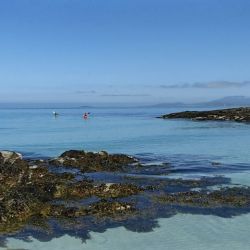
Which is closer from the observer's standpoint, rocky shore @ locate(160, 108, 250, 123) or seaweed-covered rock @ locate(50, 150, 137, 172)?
seaweed-covered rock @ locate(50, 150, 137, 172)

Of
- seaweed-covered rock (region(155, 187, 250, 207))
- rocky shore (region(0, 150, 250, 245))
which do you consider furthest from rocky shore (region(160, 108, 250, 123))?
seaweed-covered rock (region(155, 187, 250, 207))

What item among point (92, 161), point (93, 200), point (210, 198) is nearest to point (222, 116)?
point (92, 161)

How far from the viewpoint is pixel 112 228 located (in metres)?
16.1

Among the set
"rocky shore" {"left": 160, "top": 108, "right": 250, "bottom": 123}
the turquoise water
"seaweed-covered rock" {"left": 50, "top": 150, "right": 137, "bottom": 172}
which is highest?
"rocky shore" {"left": 160, "top": 108, "right": 250, "bottom": 123}

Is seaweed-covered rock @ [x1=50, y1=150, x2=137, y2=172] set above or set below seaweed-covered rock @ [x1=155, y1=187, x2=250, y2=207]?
above

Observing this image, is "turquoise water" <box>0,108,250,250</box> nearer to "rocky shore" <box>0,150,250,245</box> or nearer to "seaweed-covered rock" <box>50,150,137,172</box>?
"rocky shore" <box>0,150,250,245</box>

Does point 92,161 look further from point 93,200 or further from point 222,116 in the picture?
point 222,116

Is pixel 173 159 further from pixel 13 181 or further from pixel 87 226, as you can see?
pixel 87 226

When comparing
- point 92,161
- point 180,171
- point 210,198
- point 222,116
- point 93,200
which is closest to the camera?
point 93,200

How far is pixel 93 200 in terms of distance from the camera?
19391 mm

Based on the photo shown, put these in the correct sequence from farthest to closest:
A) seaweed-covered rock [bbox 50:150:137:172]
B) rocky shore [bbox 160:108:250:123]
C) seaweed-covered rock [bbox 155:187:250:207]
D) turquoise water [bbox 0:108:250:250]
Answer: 1. rocky shore [bbox 160:108:250:123]
2. seaweed-covered rock [bbox 50:150:137:172]
3. seaweed-covered rock [bbox 155:187:250:207]
4. turquoise water [bbox 0:108:250:250]

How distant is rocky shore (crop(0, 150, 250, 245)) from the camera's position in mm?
16391

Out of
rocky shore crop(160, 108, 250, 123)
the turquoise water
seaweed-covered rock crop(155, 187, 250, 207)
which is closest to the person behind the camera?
the turquoise water

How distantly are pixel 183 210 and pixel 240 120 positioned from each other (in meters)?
64.1
